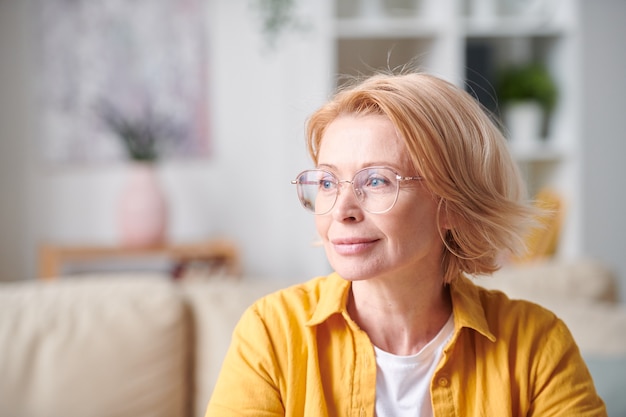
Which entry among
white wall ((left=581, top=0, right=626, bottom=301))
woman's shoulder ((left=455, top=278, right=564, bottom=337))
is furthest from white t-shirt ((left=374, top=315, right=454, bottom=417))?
white wall ((left=581, top=0, right=626, bottom=301))

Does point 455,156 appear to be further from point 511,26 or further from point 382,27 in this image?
point 511,26

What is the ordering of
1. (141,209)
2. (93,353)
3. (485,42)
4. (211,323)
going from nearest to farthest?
(93,353)
(211,323)
(141,209)
(485,42)

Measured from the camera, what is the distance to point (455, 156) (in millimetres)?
1182

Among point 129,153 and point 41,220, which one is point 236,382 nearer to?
point 129,153

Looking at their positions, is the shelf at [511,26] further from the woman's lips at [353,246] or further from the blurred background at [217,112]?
the woman's lips at [353,246]

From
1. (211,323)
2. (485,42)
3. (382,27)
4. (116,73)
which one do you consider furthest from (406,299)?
(116,73)

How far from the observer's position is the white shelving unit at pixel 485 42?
143 inches

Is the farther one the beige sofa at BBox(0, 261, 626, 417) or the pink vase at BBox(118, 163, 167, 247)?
the pink vase at BBox(118, 163, 167, 247)

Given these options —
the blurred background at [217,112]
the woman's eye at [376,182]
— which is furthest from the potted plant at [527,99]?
the woman's eye at [376,182]

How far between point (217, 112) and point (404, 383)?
3184mm

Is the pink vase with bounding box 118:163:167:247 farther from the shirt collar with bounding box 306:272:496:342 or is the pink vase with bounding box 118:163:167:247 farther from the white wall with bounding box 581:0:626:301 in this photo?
the shirt collar with bounding box 306:272:496:342

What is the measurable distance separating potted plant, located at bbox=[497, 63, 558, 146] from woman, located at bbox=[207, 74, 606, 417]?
8.43 feet

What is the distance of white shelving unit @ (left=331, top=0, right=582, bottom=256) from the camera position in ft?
11.9

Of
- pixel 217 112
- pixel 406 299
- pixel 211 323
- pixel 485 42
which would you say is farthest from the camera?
pixel 217 112
